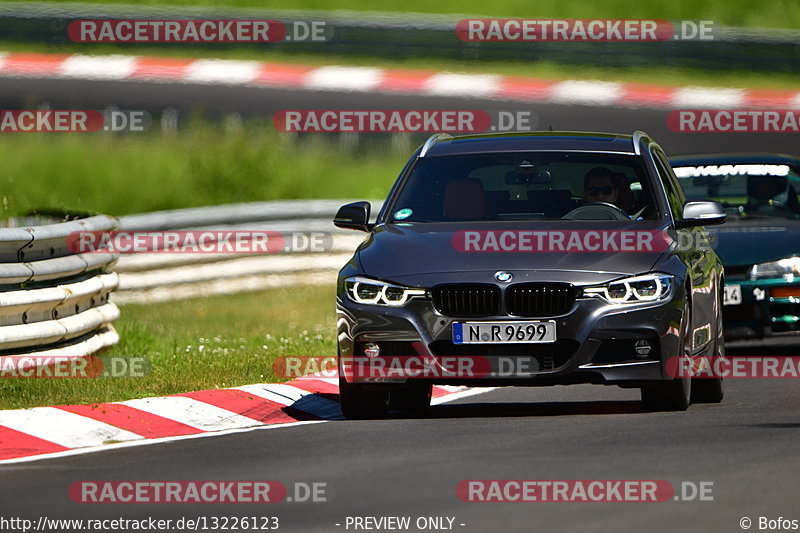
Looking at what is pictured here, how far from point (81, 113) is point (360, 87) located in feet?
14.0

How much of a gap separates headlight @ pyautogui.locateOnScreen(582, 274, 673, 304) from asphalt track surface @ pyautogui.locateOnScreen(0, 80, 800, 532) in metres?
0.66

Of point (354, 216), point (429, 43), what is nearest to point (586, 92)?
point (429, 43)

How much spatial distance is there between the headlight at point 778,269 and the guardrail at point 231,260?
23.2 feet

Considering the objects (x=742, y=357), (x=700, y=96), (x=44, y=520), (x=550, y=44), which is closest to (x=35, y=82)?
(x=550, y=44)

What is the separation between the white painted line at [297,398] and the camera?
11578 millimetres

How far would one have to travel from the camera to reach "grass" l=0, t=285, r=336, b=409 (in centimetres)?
1168

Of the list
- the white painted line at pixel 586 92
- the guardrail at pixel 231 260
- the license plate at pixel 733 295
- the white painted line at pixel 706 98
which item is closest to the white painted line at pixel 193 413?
the license plate at pixel 733 295

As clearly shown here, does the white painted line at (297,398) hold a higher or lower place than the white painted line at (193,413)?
lower

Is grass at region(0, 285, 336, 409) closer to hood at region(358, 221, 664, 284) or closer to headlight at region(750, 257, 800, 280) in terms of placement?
hood at region(358, 221, 664, 284)

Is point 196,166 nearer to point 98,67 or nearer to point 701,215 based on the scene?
point 98,67

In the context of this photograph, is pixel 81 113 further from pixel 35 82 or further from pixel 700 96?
pixel 700 96

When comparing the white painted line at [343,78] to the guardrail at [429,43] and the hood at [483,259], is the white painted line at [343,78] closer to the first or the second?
the guardrail at [429,43]

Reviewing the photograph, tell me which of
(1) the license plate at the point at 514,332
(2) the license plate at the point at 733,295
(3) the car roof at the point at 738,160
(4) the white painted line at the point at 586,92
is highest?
(3) the car roof at the point at 738,160

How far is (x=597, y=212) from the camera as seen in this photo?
11250 millimetres
